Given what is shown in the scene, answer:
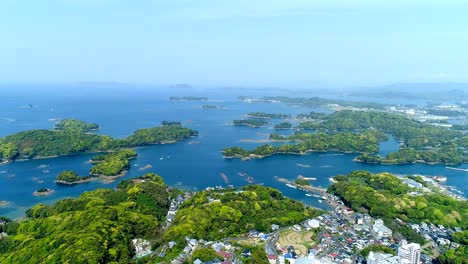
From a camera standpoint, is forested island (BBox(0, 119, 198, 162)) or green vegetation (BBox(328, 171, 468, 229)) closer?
green vegetation (BBox(328, 171, 468, 229))

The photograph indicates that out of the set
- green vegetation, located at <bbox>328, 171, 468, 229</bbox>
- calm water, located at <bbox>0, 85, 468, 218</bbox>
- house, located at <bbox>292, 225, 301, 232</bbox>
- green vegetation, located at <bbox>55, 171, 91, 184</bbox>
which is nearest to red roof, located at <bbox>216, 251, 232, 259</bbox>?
house, located at <bbox>292, 225, 301, 232</bbox>

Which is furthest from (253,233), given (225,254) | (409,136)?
(409,136)

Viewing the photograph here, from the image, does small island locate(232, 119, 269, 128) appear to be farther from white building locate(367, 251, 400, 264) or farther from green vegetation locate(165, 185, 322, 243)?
white building locate(367, 251, 400, 264)

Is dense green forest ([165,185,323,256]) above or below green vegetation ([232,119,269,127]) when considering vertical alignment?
above

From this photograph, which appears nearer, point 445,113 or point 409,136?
point 409,136

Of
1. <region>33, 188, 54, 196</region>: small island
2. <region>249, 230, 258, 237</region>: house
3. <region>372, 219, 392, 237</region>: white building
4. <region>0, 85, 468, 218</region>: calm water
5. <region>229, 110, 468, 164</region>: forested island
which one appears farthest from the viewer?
<region>229, 110, 468, 164</region>: forested island

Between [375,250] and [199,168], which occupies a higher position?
[375,250]

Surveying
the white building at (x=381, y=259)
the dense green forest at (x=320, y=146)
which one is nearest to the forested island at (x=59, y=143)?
the dense green forest at (x=320, y=146)

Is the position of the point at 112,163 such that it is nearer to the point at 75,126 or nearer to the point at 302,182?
the point at 302,182
